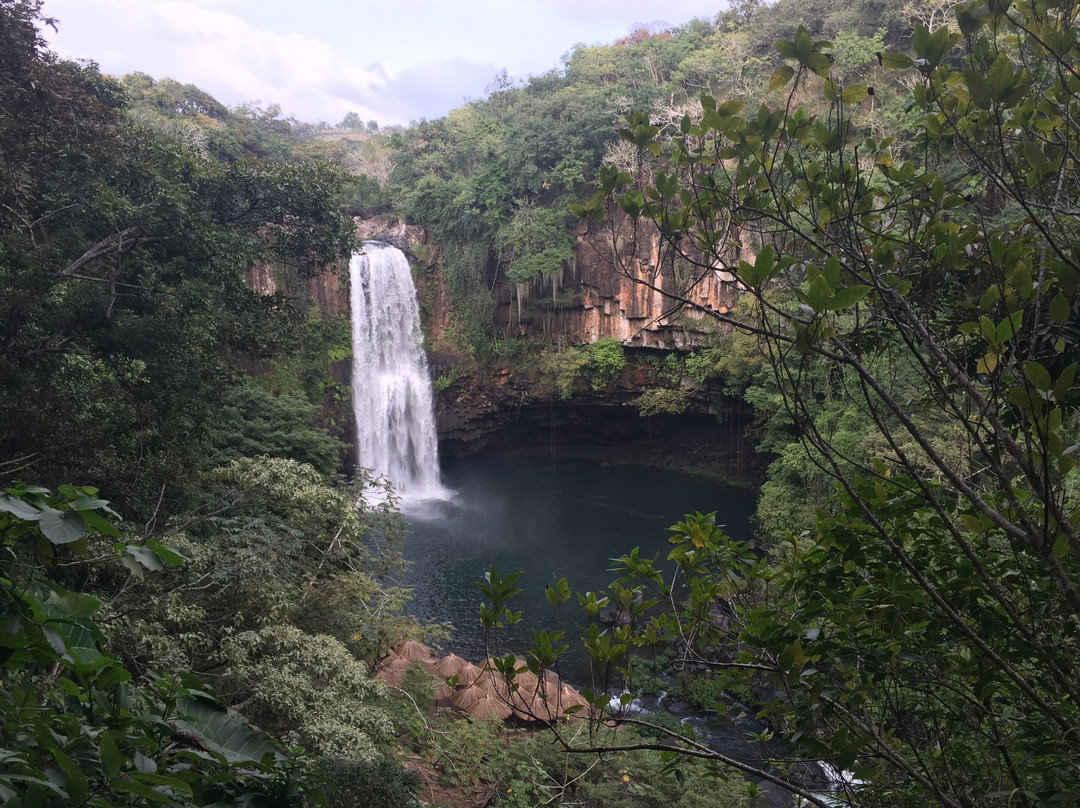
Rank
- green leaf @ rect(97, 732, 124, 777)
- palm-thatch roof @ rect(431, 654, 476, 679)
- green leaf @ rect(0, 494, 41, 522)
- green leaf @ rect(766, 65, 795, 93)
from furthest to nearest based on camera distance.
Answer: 1. palm-thatch roof @ rect(431, 654, 476, 679)
2. green leaf @ rect(766, 65, 795, 93)
3. green leaf @ rect(0, 494, 41, 522)
4. green leaf @ rect(97, 732, 124, 777)

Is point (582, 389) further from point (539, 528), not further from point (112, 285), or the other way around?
point (112, 285)

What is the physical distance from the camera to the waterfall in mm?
17234

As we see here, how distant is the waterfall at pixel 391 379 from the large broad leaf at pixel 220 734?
15959mm

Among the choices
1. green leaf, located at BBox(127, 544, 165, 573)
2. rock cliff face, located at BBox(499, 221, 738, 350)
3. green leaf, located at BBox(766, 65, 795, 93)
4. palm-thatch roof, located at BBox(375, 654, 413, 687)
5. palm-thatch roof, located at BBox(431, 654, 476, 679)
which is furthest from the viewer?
rock cliff face, located at BBox(499, 221, 738, 350)

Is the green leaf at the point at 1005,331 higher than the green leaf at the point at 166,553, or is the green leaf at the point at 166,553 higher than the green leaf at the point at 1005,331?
the green leaf at the point at 1005,331

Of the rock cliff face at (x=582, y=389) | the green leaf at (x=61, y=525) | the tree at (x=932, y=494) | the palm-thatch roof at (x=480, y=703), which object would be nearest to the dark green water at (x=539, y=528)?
the rock cliff face at (x=582, y=389)

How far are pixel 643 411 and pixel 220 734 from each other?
1637 cm

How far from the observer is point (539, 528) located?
15.1 metres

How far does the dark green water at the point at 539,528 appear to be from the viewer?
36.3ft

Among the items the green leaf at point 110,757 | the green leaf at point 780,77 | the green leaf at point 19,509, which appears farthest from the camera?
the green leaf at point 780,77

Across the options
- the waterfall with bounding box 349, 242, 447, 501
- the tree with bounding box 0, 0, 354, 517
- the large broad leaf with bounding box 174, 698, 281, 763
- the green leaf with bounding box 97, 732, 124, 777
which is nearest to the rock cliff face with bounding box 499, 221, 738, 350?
the waterfall with bounding box 349, 242, 447, 501

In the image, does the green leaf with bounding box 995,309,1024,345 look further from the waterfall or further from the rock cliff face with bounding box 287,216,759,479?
the waterfall

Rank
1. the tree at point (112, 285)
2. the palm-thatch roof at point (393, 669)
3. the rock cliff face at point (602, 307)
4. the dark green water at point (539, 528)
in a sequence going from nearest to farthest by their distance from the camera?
the tree at point (112, 285) → the palm-thatch roof at point (393, 669) → the dark green water at point (539, 528) → the rock cliff face at point (602, 307)

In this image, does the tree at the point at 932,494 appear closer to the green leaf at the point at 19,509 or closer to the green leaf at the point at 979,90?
the green leaf at the point at 979,90
